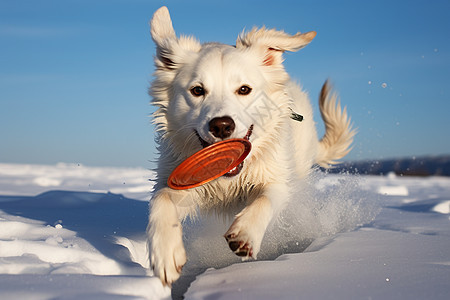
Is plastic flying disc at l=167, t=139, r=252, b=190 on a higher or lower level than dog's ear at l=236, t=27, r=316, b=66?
lower

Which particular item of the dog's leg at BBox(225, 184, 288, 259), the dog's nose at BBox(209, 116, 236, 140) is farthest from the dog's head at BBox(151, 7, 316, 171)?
the dog's leg at BBox(225, 184, 288, 259)

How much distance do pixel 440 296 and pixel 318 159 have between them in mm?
3938

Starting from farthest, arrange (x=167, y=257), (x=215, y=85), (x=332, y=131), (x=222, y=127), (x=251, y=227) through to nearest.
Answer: (x=332, y=131)
(x=215, y=85)
(x=222, y=127)
(x=251, y=227)
(x=167, y=257)

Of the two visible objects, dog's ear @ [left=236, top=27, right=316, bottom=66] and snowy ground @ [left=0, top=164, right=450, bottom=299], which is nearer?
snowy ground @ [left=0, top=164, right=450, bottom=299]

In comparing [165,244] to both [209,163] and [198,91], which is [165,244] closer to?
[209,163]

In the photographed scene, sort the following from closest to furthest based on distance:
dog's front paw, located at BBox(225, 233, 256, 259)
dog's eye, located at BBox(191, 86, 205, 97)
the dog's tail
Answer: dog's front paw, located at BBox(225, 233, 256, 259) → dog's eye, located at BBox(191, 86, 205, 97) → the dog's tail

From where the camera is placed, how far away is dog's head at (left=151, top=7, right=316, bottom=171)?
2.98 meters

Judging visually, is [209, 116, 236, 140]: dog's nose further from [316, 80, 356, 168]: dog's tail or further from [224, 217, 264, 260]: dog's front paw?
[316, 80, 356, 168]: dog's tail

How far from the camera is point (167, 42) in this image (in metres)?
3.46

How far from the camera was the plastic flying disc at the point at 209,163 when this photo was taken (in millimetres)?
2732

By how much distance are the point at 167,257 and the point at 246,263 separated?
0.45 m

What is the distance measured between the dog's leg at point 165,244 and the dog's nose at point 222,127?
56 cm

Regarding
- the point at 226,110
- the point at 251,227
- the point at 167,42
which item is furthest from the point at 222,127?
the point at 167,42

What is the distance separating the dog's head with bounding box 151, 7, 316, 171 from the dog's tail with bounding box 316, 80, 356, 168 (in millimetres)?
2166
